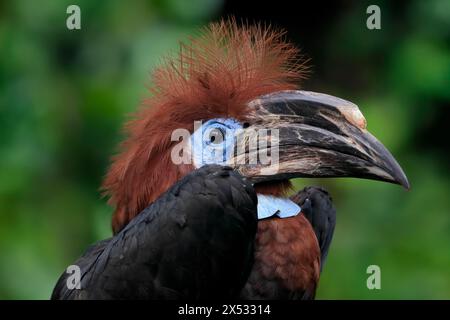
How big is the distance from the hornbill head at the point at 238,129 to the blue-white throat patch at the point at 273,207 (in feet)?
0.10

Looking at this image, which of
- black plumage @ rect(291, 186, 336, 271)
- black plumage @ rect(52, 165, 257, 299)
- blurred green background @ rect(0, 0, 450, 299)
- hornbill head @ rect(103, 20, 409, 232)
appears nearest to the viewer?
black plumage @ rect(52, 165, 257, 299)

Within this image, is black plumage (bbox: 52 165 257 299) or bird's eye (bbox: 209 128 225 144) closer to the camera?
black plumage (bbox: 52 165 257 299)

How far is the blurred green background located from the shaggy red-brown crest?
3.24ft

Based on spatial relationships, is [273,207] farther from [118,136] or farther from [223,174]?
[118,136]

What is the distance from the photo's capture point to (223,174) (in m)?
2.27

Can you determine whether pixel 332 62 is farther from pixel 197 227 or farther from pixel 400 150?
pixel 197 227

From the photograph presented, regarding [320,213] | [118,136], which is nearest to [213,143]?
[320,213]

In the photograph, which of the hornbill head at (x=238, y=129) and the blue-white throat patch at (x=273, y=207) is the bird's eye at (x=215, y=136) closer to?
the hornbill head at (x=238, y=129)

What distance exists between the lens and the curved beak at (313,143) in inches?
91.6

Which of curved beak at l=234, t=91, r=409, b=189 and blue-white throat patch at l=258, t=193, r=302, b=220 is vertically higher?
curved beak at l=234, t=91, r=409, b=189

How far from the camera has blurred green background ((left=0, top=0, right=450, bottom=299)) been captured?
11.8 ft

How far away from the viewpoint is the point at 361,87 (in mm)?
4215

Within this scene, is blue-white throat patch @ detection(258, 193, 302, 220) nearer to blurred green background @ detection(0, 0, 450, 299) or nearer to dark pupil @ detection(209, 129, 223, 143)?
dark pupil @ detection(209, 129, 223, 143)

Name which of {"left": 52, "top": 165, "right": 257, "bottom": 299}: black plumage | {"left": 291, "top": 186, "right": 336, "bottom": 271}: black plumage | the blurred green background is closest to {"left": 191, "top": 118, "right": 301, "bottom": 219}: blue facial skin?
{"left": 52, "top": 165, "right": 257, "bottom": 299}: black plumage
